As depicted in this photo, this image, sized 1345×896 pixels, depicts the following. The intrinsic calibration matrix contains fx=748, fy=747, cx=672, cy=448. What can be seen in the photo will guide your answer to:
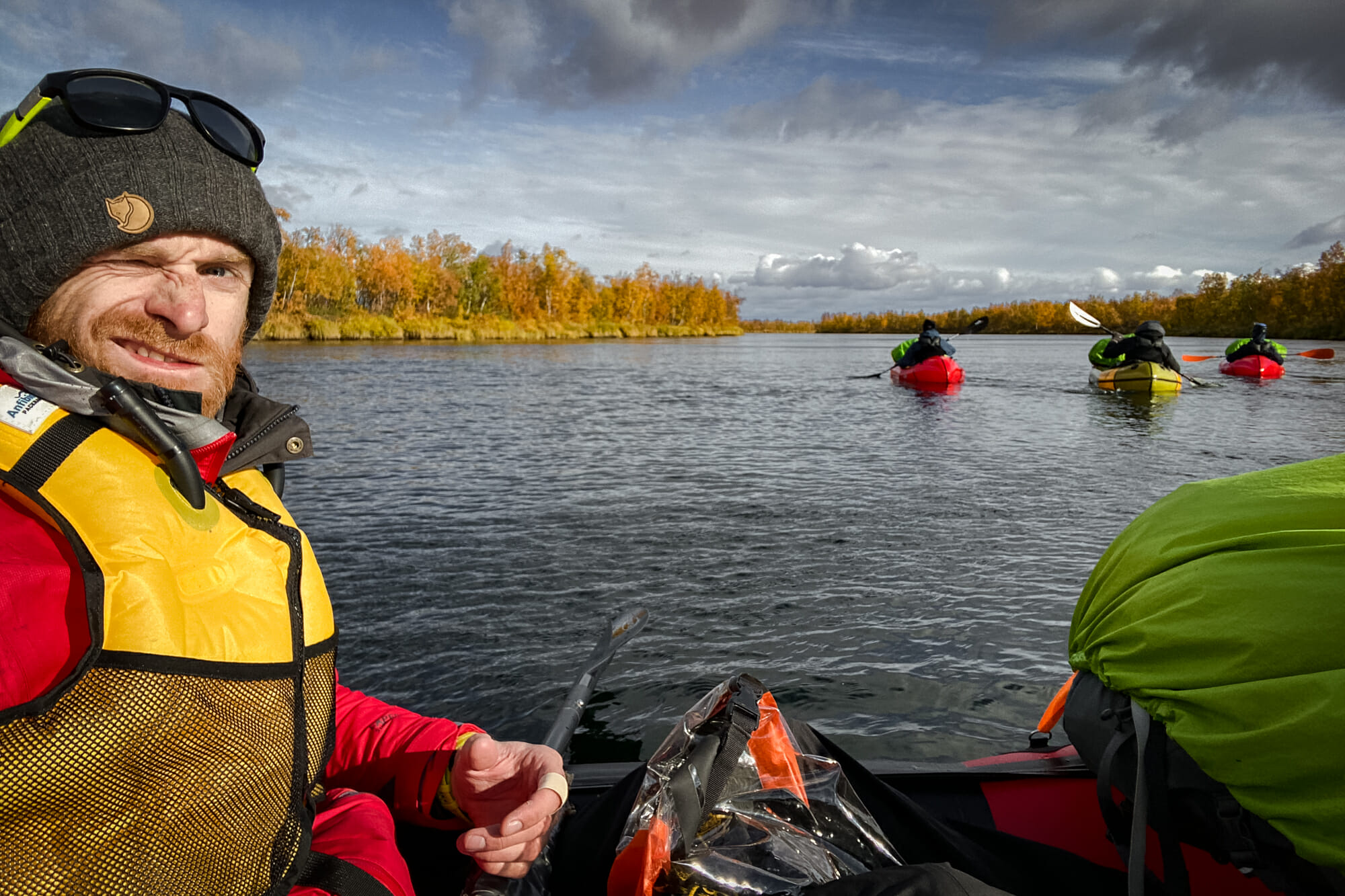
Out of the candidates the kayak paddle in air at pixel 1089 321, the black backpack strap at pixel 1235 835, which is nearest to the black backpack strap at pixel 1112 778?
the black backpack strap at pixel 1235 835

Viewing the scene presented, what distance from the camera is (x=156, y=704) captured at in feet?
4.18

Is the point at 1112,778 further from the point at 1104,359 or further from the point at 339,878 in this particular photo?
the point at 1104,359

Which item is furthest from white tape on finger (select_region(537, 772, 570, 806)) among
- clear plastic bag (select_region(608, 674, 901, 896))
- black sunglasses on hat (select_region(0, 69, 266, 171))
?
black sunglasses on hat (select_region(0, 69, 266, 171))

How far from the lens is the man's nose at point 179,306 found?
161 cm

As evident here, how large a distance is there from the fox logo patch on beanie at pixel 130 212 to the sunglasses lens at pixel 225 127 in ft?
1.00

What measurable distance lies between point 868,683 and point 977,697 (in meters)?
0.62

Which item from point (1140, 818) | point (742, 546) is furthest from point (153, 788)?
point (742, 546)

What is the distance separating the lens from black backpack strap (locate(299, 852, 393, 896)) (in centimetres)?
151

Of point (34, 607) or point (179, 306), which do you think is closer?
point (34, 607)

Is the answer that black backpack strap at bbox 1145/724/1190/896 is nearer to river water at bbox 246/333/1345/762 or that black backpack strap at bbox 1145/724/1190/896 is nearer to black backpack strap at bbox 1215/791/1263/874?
black backpack strap at bbox 1215/791/1263/874

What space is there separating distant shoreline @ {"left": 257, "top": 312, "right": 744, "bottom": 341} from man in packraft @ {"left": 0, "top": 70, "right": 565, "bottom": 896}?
37.3 m

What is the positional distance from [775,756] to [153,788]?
1431 mm

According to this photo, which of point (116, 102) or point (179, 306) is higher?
point (116, 102)

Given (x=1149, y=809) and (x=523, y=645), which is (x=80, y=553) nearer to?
(x=1149, y=809)
